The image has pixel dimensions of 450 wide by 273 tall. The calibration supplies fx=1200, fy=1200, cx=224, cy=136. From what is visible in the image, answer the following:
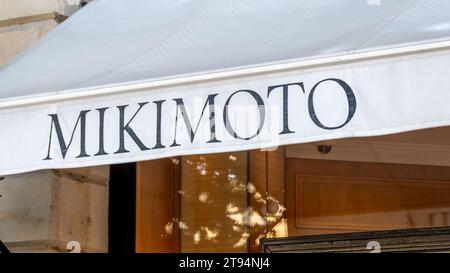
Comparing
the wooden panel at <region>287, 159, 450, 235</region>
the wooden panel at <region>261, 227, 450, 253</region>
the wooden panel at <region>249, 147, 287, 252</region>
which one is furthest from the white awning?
the wooden panel at <region>261, 227, 450, 253</region>

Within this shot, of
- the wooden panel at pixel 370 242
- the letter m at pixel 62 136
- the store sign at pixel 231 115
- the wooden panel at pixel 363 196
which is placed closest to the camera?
the store sign at pixel 231 115

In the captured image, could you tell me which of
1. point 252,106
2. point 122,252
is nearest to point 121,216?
point 122,252

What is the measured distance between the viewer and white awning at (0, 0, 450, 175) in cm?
542

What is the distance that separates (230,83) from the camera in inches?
223

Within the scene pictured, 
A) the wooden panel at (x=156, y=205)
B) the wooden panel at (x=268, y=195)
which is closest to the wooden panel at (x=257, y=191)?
the wooden panel at (x=268, y=195)

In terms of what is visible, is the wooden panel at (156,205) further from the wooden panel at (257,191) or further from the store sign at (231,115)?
the store sign at (231,115)

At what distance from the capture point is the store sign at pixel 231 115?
5.39 metres

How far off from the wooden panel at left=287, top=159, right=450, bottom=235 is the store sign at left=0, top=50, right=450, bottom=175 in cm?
193

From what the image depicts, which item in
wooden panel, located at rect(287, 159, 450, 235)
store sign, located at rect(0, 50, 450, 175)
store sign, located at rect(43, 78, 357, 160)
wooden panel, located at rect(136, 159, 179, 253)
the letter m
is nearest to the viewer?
store sign, located at rect(0, 50, 450, 175)

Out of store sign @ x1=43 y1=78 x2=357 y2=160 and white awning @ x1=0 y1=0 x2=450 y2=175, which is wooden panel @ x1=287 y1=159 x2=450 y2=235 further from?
store sign @ x1=43 y1=78 x2=357 y2=160

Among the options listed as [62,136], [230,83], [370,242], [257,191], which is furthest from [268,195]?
[230,83]

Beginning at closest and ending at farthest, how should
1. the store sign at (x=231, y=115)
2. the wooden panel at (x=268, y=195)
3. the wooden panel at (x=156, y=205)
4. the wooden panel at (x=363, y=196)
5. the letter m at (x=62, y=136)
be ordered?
1. the store sign at (x=231, y=115)
2. the letter m at (x=62, y=136)
3. the wooden panel at (x=363, y=196)
4. the wooden panel at (x=268, y=195)
5. the wooden panel at (x=156, y=205)

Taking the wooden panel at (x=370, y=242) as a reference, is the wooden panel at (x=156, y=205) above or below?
above
